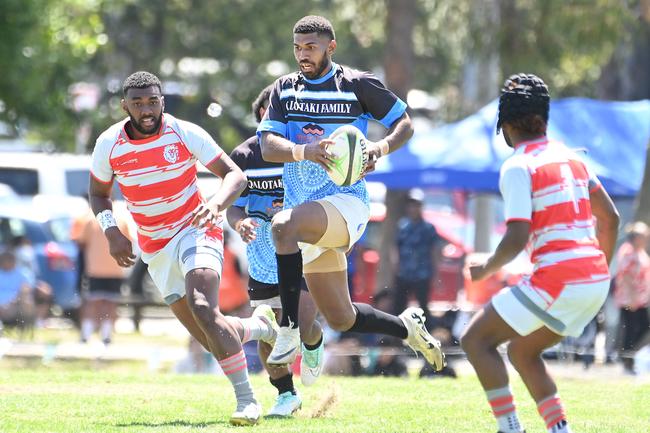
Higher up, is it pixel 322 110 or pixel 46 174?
pixel 322 110

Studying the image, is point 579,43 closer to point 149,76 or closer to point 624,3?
point 624,3

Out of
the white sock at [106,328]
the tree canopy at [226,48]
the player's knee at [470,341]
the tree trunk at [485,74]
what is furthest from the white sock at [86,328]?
the player's knee at [470,341]

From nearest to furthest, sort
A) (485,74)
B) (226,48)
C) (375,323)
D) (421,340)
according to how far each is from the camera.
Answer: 1. (375,323)
2. (421,340)
3. (485,74)
4. (226,48)

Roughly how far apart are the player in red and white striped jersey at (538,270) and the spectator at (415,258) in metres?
8.53

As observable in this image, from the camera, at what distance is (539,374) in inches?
261

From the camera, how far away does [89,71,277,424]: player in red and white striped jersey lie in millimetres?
8000

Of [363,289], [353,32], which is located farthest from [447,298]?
[353,32]

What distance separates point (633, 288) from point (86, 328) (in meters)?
6.65

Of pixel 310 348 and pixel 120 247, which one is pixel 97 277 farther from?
pixel 120 247

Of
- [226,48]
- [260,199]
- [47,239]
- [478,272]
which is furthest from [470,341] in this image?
[226,48]

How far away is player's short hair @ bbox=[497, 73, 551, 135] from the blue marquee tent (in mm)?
10180

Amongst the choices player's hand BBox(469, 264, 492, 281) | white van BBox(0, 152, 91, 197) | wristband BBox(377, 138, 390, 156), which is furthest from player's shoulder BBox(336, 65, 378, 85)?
white van BBox(0, 152, 91, 197)

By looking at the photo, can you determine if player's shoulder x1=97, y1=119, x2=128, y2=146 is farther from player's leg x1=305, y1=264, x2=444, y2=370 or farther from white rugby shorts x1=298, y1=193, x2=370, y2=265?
player's leg x1=305, y1=264, x2=444, y2=370

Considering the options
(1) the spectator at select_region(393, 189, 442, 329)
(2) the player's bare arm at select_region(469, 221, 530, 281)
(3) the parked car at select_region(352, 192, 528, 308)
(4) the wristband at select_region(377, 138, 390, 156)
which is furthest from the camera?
(3) the parked car at select_region(352, 192, 528, 308)
